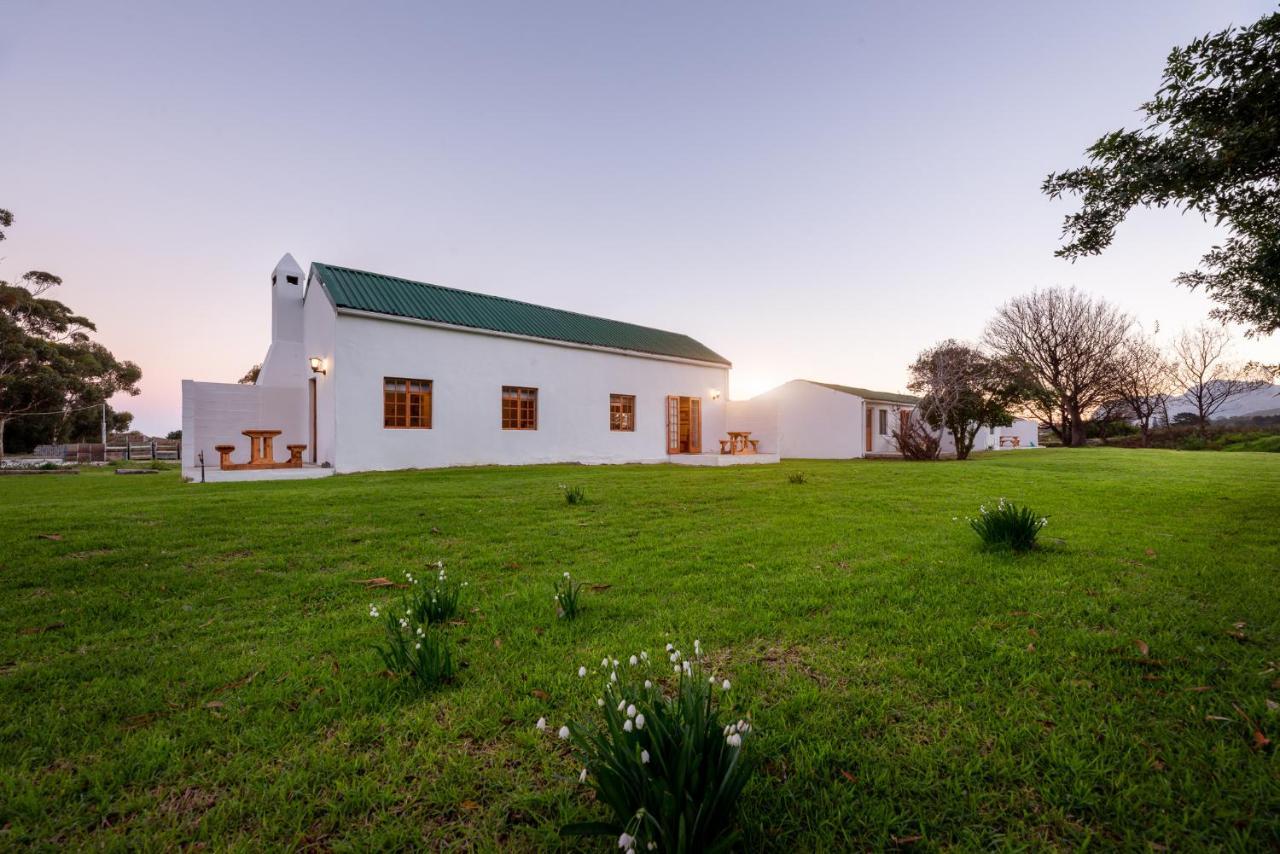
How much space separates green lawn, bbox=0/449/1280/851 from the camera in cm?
169

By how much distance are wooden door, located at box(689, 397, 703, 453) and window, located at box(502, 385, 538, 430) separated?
7166 millimetres

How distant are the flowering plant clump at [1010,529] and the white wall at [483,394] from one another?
13163 millimetres

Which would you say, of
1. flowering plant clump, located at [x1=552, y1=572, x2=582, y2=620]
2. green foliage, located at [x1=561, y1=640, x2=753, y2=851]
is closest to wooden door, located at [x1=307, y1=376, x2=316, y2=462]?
flowering plant clump, located at [x1=552, y1=572, x2=582, y2=620]

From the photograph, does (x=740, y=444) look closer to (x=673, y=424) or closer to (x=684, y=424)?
(x=684, y=424)

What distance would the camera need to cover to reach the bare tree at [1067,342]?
106 ft

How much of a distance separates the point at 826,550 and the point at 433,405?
1235cm

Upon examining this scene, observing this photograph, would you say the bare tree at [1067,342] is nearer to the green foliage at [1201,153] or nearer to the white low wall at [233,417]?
the green foliage at [1201,153]

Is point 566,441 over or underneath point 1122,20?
underneath

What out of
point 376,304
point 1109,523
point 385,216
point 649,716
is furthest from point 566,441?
point 649,716

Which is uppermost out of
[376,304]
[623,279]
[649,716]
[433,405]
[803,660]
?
[623,279]

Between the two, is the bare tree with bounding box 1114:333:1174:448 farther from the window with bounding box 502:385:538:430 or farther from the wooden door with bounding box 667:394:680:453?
the window with bounding box 502:385:538:430

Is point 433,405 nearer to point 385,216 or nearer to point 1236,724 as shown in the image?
point 385,216

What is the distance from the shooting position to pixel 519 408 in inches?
631

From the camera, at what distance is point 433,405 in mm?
14250
